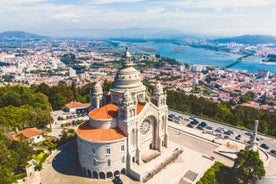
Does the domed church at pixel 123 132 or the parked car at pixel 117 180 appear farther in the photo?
the domed church at pixel 123 132

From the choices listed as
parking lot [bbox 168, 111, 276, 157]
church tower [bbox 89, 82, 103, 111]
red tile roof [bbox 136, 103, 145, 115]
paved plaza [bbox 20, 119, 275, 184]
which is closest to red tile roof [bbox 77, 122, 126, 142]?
red tile roof [bbox 136, 103, 145, 115]

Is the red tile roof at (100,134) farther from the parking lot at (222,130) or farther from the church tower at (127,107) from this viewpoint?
Result: the parking lot at (222,130)

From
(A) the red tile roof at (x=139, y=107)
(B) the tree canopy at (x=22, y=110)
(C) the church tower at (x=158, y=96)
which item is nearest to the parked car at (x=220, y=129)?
(C) the church tower at (x=158, y=96)

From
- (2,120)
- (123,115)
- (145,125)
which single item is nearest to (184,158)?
(145,125)

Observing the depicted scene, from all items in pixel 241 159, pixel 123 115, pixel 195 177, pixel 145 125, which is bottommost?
pixel 195 177

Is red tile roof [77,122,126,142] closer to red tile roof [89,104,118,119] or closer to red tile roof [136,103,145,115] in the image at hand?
red tile roof [89,104,118,119]

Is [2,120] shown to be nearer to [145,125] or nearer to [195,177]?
[145,125]
